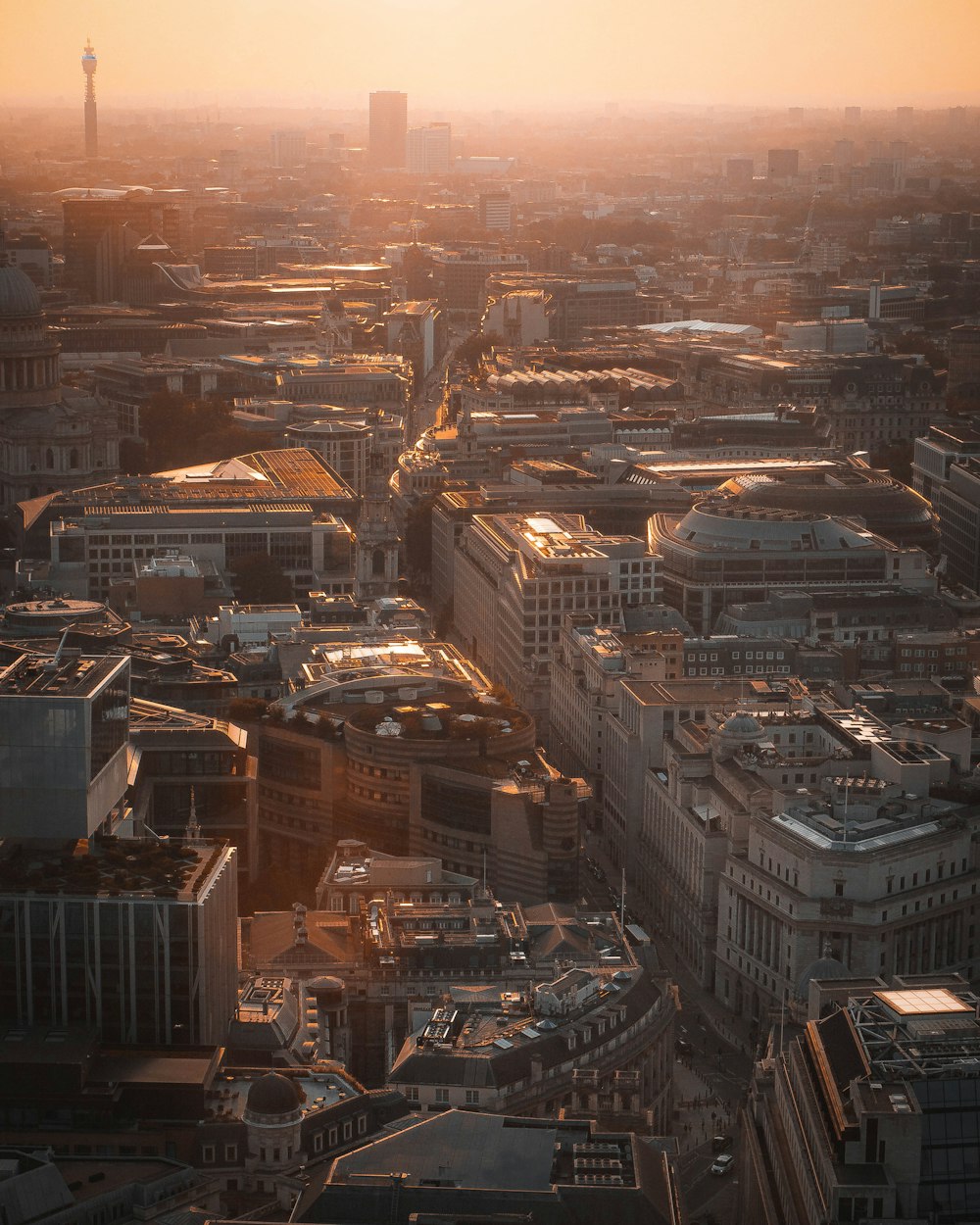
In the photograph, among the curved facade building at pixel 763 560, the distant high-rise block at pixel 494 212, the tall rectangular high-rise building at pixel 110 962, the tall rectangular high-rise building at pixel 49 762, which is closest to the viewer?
the tall rectangular high-rise building at pixel 110 962

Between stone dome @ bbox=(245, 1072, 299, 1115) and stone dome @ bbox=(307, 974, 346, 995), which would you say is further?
stone dome @ bbox=(307, 974, 346, 995)

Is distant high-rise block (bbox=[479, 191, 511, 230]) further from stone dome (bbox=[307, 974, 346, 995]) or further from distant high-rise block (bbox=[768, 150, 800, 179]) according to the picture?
stone dome (bbox=[307, 974, 346, 995])

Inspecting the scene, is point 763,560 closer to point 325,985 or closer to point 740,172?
point 325,985

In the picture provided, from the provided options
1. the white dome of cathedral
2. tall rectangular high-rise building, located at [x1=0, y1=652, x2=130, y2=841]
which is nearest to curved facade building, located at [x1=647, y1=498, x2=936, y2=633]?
tall rectangular high-rise building, located at [x1=0, y1=652, x2=130, y2=841]

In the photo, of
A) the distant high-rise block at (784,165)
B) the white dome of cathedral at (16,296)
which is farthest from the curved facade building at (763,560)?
the distant high-rise block at (784,165)

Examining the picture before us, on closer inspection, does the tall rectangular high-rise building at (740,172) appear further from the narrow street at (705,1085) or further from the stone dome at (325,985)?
the stone dome at (325,985)

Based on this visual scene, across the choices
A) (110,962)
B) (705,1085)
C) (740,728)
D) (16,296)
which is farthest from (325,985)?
(16,296)
